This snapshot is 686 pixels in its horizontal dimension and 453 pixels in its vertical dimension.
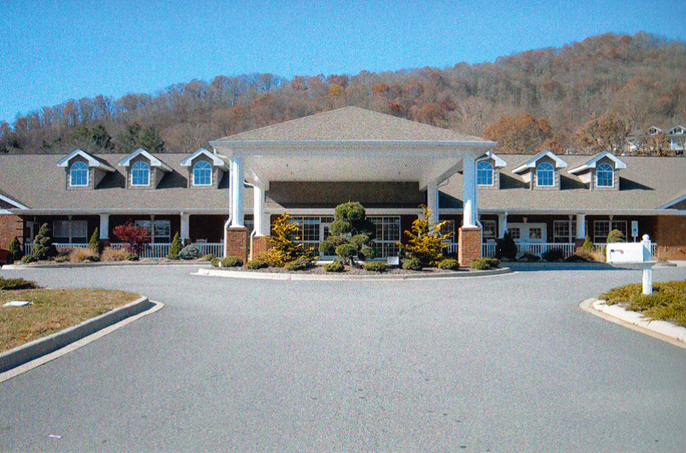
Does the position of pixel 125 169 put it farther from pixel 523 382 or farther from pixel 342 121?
pixel 523 382

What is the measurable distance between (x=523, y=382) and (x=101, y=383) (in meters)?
4.51

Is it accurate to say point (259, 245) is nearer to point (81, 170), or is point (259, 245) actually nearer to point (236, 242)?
point (236, 242)

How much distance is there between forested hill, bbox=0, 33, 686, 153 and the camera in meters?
62.2

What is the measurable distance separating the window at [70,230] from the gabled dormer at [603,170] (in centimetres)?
2938

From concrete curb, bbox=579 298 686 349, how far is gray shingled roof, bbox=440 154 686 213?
61.1 feet

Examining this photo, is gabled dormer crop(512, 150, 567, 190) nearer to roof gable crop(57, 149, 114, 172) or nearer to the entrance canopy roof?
the entrance canopy roof

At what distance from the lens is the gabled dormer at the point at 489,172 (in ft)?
105

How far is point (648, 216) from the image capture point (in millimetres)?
30797

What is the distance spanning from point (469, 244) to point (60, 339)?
15880 millimetres

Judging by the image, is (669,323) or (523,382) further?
(669,323)

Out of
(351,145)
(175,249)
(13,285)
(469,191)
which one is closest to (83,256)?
(175,249)

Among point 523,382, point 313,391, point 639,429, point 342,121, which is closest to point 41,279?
point 342,121

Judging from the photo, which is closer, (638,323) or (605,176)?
(638,323)

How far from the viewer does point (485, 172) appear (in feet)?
106
